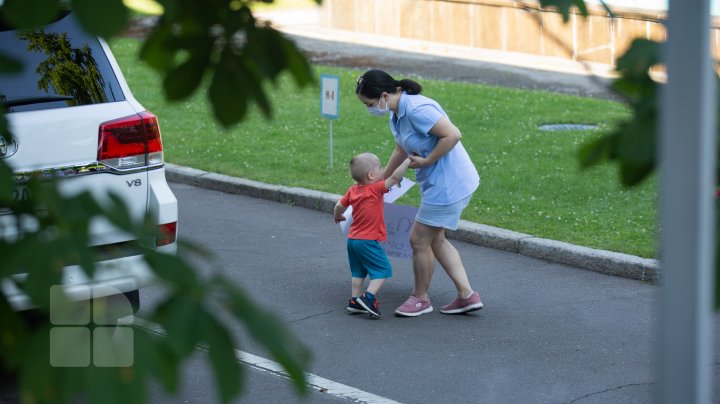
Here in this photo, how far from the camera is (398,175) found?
7.36 metres

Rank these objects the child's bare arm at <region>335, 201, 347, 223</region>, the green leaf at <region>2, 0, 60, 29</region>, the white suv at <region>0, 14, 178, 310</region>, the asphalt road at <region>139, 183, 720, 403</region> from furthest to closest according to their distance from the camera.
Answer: the child's bare arm at <region>335, 201, 347, 223</region>
the asphalt road at <region>139, 183, 720, 403</region>
the white suv at <region>0, 14, 178, 310</region>
the green leaf at <region>2, 0, 60, 29</region>

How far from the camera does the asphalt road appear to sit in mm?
6223

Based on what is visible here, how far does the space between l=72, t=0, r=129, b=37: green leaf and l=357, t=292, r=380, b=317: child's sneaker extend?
550 centimetres

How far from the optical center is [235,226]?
33.6 feet

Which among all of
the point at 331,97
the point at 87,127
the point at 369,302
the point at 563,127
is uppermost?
the point at 87,127

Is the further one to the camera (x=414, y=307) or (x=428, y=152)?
(x=414, y=307)

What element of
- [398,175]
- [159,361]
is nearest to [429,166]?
[398,175]

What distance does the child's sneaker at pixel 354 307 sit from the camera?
7.51 metres

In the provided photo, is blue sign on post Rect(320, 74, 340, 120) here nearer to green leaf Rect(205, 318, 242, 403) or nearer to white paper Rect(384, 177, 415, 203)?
white paper Rect(384, 177, 415, 203)

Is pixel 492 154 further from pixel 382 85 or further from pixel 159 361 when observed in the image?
pixel 159 361

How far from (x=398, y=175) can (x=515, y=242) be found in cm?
206

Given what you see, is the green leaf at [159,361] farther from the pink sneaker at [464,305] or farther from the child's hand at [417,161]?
the pink sneaker at [464,305]

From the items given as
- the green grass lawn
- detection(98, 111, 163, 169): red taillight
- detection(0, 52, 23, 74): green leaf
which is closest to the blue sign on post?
the green grass lawn

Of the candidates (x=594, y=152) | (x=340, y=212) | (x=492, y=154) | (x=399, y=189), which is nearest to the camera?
(x=594, y=152)
